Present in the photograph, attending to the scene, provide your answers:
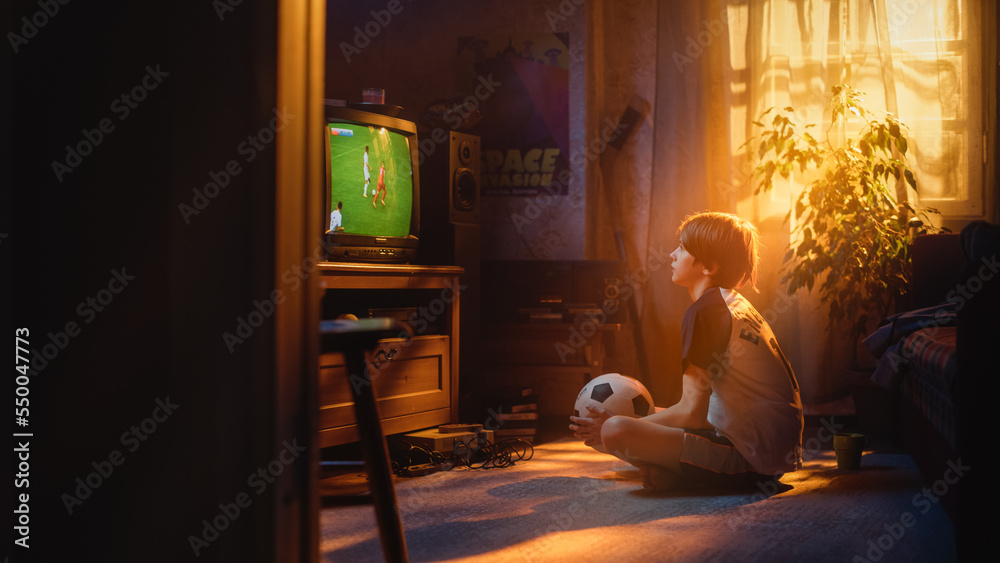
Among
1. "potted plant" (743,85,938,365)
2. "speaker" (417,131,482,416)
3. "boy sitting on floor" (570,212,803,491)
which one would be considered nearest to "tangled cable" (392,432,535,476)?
"speaker" (417,131,482,416)

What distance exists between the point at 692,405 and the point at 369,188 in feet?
4.30

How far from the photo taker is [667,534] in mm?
1837

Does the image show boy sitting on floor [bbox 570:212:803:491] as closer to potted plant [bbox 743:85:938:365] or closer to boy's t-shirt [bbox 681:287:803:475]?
boy's t-shirt [bbox 681:287:803:475]

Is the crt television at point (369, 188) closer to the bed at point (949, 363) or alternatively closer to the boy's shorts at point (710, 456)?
the boy's shorts at point (710, 456)

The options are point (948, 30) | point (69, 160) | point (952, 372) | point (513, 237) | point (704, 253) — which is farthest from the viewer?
point (513, 237)

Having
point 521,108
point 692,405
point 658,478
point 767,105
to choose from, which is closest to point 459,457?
point 658,478

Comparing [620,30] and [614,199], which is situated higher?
[620,30]

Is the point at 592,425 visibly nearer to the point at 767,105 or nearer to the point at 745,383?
the point at 745,383

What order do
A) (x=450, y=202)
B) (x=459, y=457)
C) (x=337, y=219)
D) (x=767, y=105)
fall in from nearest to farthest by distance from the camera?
(x=337, y=219), (x=459, y=457), (x=450, y=202), (x=767, y=105)

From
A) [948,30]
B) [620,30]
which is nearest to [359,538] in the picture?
[620,30]

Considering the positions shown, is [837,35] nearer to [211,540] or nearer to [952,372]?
[952,372]

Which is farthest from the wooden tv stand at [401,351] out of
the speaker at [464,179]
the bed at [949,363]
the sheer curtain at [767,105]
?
the bed at [949,363]

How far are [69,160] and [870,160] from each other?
3.12 metres

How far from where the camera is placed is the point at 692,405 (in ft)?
7.48
